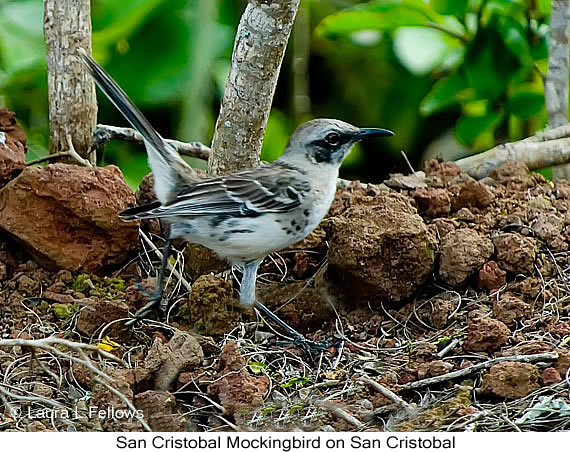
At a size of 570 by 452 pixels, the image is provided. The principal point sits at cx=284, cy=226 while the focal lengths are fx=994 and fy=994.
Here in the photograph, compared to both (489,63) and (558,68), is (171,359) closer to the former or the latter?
(489,63)

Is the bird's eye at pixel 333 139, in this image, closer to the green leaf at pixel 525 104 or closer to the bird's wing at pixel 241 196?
the bird's wing at pixel 241 196

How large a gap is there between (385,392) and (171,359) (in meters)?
0.92

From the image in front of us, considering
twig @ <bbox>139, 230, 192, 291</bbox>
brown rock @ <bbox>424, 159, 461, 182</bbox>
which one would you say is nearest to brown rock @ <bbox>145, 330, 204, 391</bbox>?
twig @ <bbox>139, 230, 192, 291</bbox>

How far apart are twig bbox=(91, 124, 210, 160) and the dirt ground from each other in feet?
1.89

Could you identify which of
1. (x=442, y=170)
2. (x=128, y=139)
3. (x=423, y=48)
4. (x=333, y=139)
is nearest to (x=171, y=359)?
(x=333, y=139)

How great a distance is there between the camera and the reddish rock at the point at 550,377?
13.1ft

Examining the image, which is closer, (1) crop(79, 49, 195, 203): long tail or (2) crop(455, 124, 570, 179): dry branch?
(1) crop(79, 49, 195, 203): long tail

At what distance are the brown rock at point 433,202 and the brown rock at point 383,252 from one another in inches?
19.0

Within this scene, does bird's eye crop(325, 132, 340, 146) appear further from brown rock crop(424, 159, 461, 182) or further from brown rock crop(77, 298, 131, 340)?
brown rock crop(77, 298, 131, 340)

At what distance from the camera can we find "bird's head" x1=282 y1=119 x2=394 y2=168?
16.0 ft

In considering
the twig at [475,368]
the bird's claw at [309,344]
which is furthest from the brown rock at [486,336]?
the bird's claw at [309,344]

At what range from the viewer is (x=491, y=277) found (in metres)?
4.76
